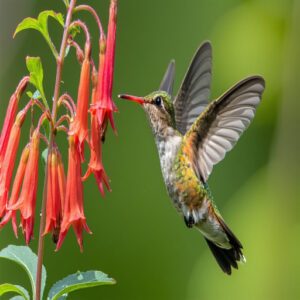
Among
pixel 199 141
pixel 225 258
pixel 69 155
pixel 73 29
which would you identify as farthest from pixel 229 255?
pixel 73 29

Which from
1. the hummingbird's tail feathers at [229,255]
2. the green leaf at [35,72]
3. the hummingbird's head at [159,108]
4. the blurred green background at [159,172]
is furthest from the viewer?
the blurred green background at [159,172]

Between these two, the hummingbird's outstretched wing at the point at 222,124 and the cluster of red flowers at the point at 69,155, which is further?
the hummingbird's outstretched wing at the point at 222,124

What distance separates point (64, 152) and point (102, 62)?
17.3ft

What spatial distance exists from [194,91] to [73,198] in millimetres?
1026

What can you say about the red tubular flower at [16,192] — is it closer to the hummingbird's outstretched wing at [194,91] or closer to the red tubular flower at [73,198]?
the red tubular flower at [73,198]

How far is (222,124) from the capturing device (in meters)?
2.63

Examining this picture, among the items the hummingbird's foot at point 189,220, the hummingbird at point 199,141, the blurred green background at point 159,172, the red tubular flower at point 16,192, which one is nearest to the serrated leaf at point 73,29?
the red tubular flower at point 16,192

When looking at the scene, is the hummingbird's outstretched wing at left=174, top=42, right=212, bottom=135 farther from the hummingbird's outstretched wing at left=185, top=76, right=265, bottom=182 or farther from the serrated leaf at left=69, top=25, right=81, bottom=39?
the serrated leaf at left=69, top=25, right=81, bottom=39

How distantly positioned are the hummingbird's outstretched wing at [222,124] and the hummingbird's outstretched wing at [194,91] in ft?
0.63

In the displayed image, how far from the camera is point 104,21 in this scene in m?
7.77

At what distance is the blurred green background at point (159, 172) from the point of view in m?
4.54

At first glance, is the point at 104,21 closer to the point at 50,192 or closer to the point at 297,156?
the point at 297,156

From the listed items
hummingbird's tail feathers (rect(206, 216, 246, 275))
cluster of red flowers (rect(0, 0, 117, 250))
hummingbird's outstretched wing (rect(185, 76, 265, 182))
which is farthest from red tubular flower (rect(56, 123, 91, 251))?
hummingbird's tail feathers (rect(206, 216, 246, 275))

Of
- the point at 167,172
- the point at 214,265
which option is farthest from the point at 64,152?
the point at 167,172
